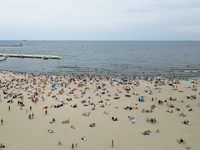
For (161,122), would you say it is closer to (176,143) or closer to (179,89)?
(176,143)

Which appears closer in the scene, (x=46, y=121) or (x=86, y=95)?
(x=46, y=121)

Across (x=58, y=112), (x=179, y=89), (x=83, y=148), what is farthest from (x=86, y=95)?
(x=179, y=89)

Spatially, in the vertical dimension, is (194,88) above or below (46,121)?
above

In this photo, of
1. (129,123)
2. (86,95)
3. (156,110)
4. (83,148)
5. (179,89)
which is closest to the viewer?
(83,148)

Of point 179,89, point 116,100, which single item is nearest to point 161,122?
point 116,100

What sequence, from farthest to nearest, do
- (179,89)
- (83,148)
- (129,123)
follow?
(179,89)
(129,123)
(83,148)

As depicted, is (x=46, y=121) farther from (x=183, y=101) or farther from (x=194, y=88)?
(x=194, y=88)
